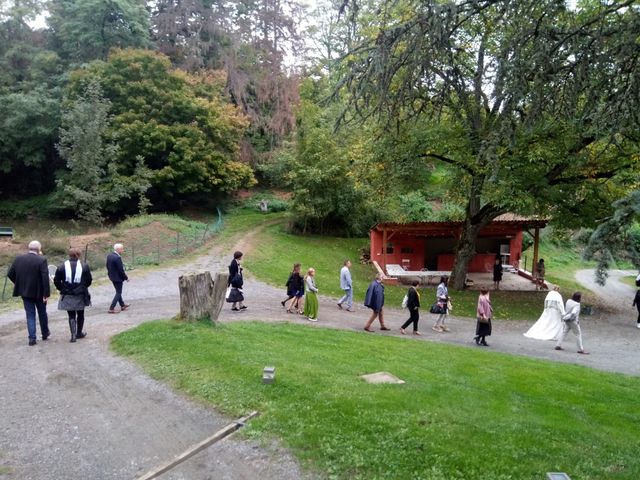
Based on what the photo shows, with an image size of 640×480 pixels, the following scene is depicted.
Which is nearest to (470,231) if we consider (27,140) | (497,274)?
(497,274)

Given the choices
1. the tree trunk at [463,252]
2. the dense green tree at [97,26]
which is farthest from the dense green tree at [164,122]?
the tree trunk at [463,252]

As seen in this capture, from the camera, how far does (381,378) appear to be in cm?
792

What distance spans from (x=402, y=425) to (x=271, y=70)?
39.3 m

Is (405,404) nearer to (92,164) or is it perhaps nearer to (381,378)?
(381,378)

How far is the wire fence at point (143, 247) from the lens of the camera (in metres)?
21.6

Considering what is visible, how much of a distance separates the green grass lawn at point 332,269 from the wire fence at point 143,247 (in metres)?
3.31

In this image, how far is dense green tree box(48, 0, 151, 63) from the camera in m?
37.6

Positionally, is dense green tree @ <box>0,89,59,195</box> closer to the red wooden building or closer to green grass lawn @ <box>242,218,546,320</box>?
green grass lawn @ <box>242,218,546,320</box>

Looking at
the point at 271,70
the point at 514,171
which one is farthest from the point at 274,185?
the point at 514,171

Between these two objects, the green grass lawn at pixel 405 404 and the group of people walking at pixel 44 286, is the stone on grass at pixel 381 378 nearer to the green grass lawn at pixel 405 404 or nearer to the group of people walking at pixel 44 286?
the green grass lawn at pixel 405 404

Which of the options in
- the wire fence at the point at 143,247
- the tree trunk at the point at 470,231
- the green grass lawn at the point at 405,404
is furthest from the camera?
the tree trunk at the point at 470,231

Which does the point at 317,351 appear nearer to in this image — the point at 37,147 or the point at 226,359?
the point at 226,359

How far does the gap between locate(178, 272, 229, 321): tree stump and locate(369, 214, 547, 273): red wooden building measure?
52.7 feet

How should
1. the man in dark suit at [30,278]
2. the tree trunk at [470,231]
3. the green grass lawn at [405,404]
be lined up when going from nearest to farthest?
the green grass lawn at [405,404] → the man in dark suit at [30,278] → the tree trunk at [470,231]
